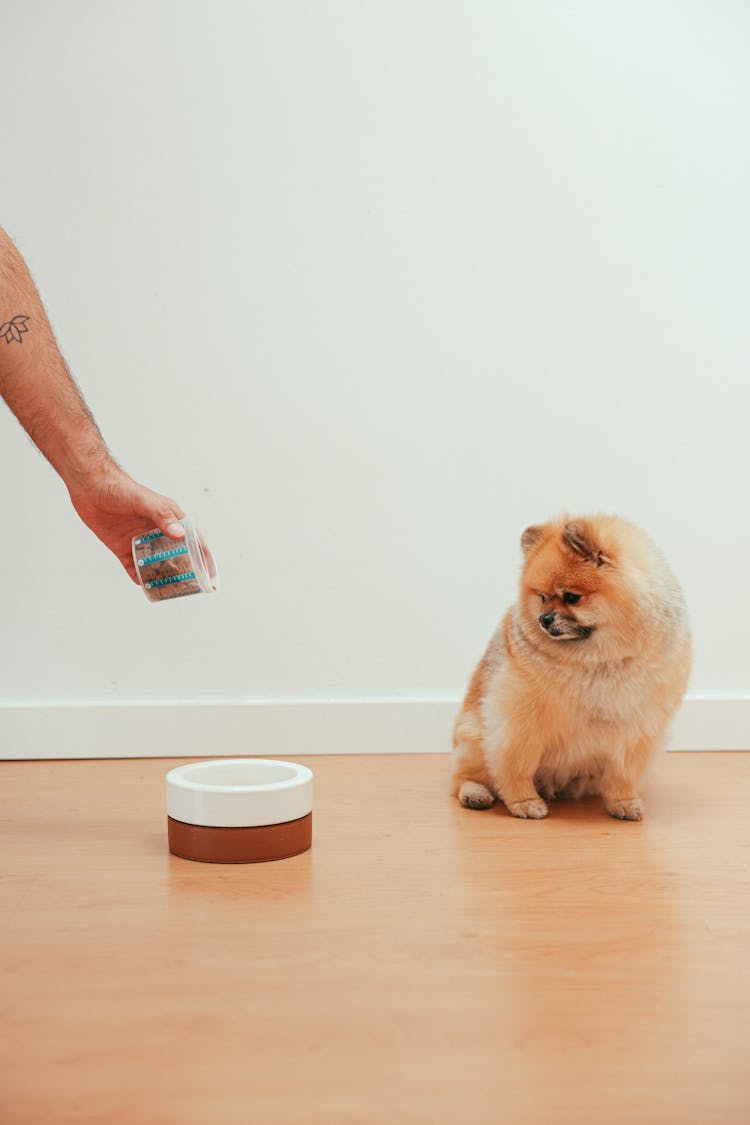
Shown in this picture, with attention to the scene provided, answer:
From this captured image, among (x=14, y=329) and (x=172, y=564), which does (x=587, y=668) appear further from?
(x=14, y=329)

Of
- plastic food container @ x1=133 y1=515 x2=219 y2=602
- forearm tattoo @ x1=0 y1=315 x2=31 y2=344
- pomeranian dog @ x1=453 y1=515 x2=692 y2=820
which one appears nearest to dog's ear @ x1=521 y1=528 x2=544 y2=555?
pomeranian dog @ x1=453 y1=515 x2=692 y2=820

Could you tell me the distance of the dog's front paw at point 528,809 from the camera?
1.78m

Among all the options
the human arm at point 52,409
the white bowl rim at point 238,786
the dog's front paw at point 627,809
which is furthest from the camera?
the dog's front paw at point 627,809

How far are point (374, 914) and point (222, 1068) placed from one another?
1.40 ft

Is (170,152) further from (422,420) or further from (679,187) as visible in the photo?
(679,187)

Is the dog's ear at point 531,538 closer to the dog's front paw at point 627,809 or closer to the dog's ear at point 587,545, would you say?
the dog's ear at point 587,545

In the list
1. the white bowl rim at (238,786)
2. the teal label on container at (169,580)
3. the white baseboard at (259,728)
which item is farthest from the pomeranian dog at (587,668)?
the teal label on container at (169,580)

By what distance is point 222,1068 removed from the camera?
34.1 inches

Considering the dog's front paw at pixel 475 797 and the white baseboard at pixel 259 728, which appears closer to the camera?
the dog's front paw at pixel 475 797

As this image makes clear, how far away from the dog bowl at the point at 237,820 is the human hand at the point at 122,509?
41cm

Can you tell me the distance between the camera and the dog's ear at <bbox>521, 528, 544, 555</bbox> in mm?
1847

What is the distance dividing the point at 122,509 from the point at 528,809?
89 centimetres

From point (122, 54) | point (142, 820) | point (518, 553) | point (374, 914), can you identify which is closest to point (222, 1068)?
point (374, 914)

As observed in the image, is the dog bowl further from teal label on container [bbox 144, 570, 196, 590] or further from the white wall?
the white wall
